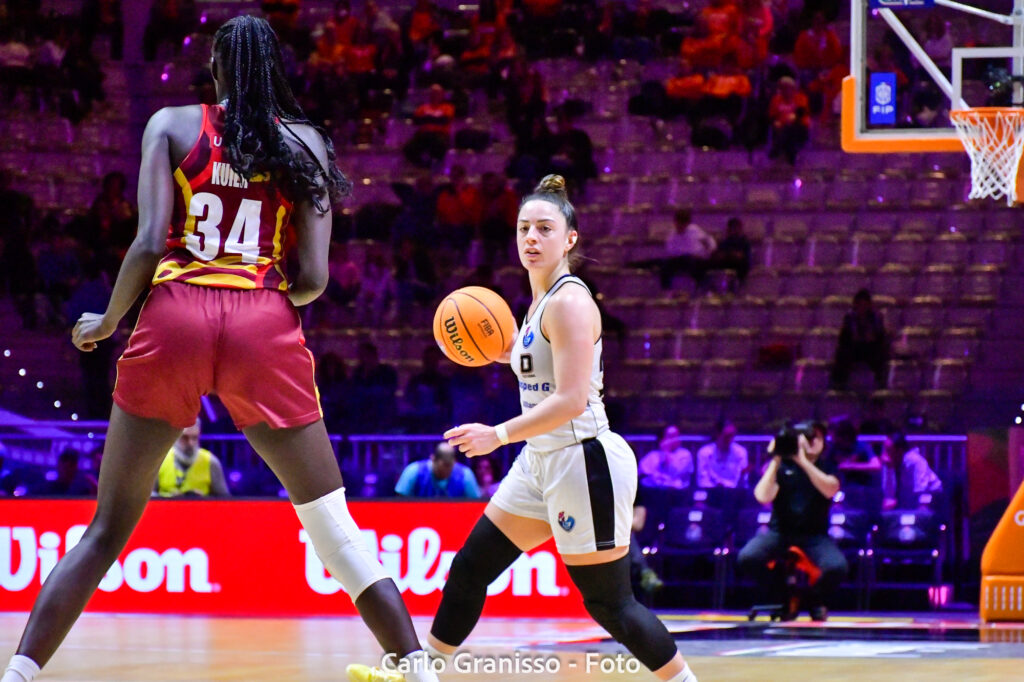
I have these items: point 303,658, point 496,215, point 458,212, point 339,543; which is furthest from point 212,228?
point 458,212

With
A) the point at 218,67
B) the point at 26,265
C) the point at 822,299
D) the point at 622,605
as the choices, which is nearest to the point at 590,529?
the point at 622,605

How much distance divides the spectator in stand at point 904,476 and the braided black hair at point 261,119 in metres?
8.03

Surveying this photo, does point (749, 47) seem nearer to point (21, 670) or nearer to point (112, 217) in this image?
point (112, 217)

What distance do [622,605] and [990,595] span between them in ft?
18.5

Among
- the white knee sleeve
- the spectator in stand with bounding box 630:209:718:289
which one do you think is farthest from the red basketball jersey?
the spectator in stand with bounding box 630:209:718:289

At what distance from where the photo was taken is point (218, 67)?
14.9 ft

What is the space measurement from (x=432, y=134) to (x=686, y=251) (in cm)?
339

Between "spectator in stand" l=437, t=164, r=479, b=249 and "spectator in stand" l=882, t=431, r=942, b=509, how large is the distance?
5836 millimetres

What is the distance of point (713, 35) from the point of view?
1662cm

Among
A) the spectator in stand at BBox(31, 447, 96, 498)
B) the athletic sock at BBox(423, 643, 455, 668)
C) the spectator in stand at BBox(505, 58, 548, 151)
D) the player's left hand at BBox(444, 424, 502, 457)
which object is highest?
the spectator in stand at BBox(505, 58, 548, 151)

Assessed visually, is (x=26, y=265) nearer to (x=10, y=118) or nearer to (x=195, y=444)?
(x=10, y=118)

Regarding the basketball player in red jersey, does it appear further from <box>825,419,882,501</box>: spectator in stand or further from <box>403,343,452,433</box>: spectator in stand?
<box>403,343,452,433</box>: spectator in stand

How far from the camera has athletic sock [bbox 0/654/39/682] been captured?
14.1ft

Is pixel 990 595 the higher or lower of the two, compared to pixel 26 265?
lower
